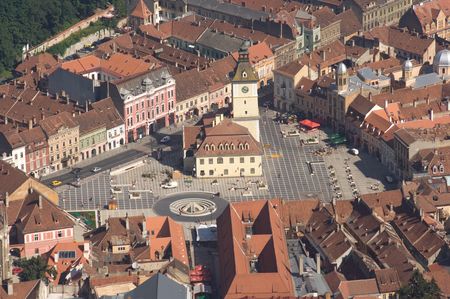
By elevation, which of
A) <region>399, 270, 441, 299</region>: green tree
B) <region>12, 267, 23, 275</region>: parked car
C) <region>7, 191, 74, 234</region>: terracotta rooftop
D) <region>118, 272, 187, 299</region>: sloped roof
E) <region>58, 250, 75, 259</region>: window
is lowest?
<region>399, 270, 441, 299</region>: green tree

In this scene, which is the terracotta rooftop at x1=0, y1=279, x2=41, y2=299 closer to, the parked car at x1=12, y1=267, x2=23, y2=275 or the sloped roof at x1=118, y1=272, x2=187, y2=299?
the sloped roof at x1=118, y1=272, x2=187, y2=299

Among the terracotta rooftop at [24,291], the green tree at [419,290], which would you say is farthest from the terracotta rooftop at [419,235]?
the terracotta rooftop at [24,291]

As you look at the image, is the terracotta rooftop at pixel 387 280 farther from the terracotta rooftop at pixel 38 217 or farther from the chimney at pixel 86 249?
the terracotta rooftop at pixel 38 217

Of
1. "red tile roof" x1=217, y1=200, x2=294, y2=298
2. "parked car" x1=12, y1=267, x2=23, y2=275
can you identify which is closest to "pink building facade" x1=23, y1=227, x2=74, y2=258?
"parked car" x1=12, y1=267, x2=23, y2=275

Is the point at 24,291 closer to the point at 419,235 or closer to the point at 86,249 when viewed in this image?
the point at 86,249

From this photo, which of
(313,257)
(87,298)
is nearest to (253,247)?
(313,257)

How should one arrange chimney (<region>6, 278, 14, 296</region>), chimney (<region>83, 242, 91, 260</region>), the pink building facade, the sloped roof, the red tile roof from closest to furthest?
the sloped roof → chimney (<region>6, 278, 14, 296</region>) → the red tile roof → chimney (<region>83, 242, 91, 260</region>) → the pink building facade

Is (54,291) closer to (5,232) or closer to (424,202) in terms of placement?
(5,232)
